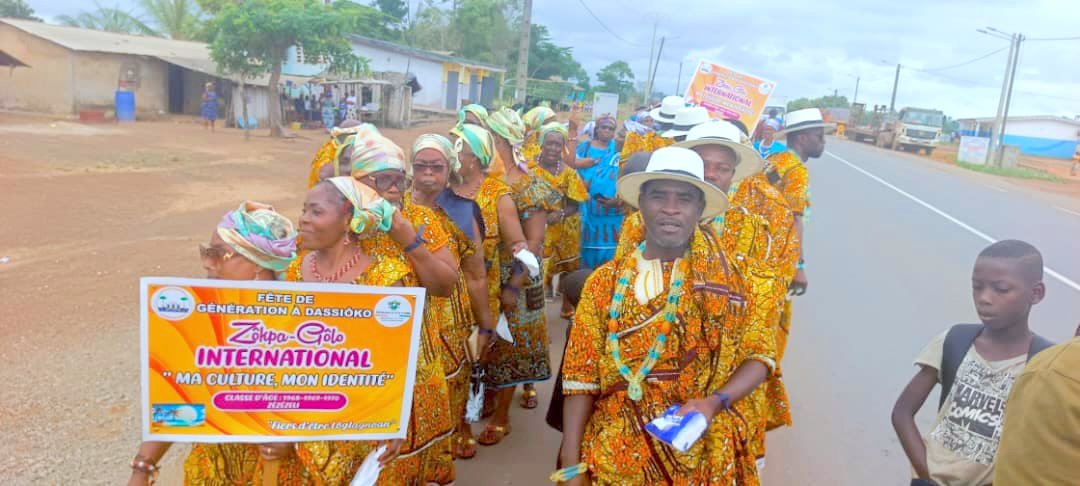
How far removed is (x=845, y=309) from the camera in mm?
7301

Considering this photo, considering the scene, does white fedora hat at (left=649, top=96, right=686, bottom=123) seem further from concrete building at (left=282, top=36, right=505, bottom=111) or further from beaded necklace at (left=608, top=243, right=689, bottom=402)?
concrete building at (left=282, top=36, right=505, bottom=111)

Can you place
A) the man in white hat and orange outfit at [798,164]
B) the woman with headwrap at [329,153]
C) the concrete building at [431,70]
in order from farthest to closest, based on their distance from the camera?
the concrete building at [431,70] → the man in white hat and orange outfit at [798,164] → the woman with headwrap at [329,153]

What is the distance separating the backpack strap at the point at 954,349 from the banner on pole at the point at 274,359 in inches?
70.1

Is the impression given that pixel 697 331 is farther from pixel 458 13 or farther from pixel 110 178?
pixel 458 13

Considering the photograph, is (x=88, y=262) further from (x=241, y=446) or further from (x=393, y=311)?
(x=393, y=311)

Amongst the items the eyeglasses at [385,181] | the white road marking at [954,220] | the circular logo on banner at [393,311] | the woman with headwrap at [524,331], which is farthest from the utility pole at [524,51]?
the circular logo on banner at [393,311]

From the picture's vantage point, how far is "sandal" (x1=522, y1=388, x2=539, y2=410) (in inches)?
185

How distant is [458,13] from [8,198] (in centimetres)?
4757

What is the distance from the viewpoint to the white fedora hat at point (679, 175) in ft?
7.71

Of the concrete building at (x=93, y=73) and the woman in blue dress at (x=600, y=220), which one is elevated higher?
the concrete building at (x=93, y=73)

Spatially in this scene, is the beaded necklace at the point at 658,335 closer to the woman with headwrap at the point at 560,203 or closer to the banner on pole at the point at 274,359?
the banner on pole at the point at 274,359

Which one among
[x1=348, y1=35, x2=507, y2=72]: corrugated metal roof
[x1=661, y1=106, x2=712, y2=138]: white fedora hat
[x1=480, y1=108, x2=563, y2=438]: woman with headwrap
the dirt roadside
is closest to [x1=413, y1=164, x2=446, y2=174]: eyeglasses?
[x1=480, y1=108, x2=563, y2=438]: woman with headwrap

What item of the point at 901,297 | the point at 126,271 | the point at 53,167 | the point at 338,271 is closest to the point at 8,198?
the point at 53,167

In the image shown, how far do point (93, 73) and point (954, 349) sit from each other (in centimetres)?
2698
